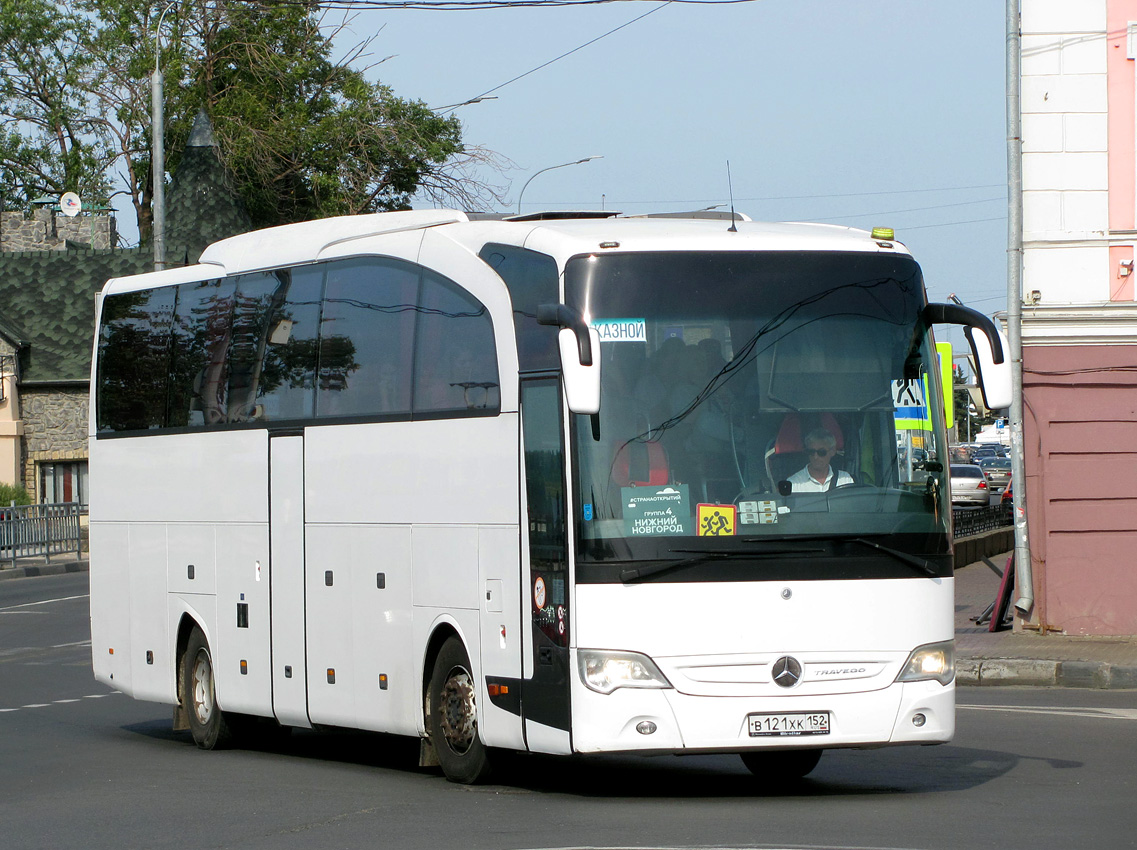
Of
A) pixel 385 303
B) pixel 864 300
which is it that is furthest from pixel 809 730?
pixel 385 303

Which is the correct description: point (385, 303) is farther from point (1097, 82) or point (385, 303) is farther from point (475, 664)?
point (1097, 82)

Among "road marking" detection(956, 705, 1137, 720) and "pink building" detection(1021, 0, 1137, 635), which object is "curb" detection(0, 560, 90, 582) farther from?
"road marking" detection(956, 705, 1137, 720)

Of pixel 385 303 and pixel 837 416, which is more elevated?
pixel 385 303

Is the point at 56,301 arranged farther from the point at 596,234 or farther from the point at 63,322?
the point at 596,234

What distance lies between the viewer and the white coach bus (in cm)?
896

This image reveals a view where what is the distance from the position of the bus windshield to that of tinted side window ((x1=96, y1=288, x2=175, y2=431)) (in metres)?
5.63

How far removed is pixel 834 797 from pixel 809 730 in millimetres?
695

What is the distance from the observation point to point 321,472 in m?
11.6

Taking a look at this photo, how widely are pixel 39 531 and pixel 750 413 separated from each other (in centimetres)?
2939

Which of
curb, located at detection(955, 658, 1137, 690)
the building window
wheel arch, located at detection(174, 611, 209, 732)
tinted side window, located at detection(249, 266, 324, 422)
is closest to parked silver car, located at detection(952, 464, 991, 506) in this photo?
the building window

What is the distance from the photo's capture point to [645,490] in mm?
8977

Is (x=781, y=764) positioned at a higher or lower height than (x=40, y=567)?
higher

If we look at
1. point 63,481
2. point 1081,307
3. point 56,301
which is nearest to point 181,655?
point 1081,307

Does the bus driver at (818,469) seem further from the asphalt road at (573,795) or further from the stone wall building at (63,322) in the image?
the stone wall building at (63,322)
